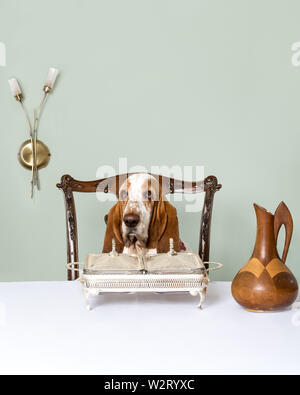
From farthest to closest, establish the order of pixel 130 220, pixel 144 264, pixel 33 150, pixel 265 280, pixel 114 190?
1. pixel 33 150
2. pixel 114 190
3. pixel 130 220
4. pixel 144 264
5. pixel 265 280

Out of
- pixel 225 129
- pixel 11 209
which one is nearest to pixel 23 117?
pixel 11 209

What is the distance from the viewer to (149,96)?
242 cm

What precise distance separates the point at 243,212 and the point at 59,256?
994 mm

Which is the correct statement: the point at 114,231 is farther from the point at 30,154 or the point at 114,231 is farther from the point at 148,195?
the point at 30,154

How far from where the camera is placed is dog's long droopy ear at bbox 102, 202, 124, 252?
4.80ft

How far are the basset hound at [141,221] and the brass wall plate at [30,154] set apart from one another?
100 centimetres

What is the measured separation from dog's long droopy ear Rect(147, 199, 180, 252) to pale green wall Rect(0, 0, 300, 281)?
0.93 metres

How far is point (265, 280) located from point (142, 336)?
32 cm

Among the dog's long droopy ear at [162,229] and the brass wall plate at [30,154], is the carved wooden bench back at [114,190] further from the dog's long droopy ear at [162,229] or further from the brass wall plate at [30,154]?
the brass wall plate at [30,154]

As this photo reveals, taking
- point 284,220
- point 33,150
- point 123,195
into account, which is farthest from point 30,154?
point 284,220

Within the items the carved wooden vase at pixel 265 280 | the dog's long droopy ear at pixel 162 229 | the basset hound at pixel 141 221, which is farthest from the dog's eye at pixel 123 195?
the carved wooden vase at pixel 265 280

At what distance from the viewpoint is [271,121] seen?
2439 millimetres

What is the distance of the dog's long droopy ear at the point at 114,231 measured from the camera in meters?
1.46
